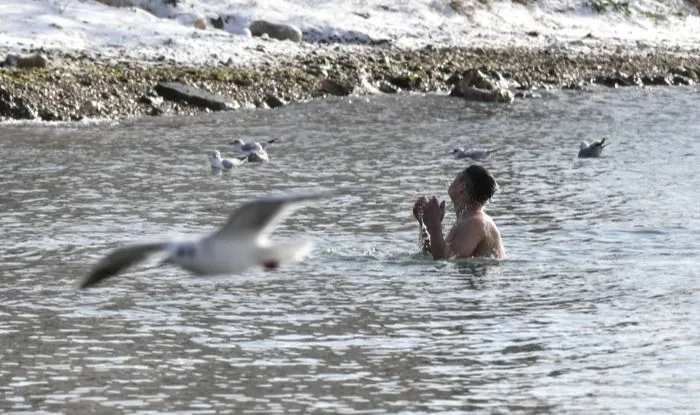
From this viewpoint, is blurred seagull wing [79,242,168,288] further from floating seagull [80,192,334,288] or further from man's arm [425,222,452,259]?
man's arm [425,222,452,259]

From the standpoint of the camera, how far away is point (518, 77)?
32.4 m

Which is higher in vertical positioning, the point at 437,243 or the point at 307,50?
the point at 437,243

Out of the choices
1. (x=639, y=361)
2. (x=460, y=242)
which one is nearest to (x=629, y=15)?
(x=460, y=242)

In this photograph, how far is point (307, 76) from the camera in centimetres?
2903

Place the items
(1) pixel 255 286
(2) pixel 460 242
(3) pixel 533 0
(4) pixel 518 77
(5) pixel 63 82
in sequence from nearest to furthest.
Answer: (1) pixel 255 286, (2) pixel 460 242, (5) pixel 63 82, (4) pixel 518 77, (3) pixel 533 0

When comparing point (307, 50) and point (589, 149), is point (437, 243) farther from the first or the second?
point (307, 50)

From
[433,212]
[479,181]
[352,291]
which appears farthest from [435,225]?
[352,291]

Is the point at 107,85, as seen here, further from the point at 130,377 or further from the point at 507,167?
the point at 130,377

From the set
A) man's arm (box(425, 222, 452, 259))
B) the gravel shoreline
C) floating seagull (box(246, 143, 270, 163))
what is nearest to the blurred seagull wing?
man's arm (box(425, 222, 452, 259))

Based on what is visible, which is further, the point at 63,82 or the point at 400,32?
the point at 400,32

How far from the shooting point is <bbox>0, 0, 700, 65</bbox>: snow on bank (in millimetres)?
28016

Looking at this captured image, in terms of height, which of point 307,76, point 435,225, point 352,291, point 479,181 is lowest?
point 307,76

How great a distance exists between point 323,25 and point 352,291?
20.0m

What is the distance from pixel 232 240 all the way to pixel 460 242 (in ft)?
19.1
